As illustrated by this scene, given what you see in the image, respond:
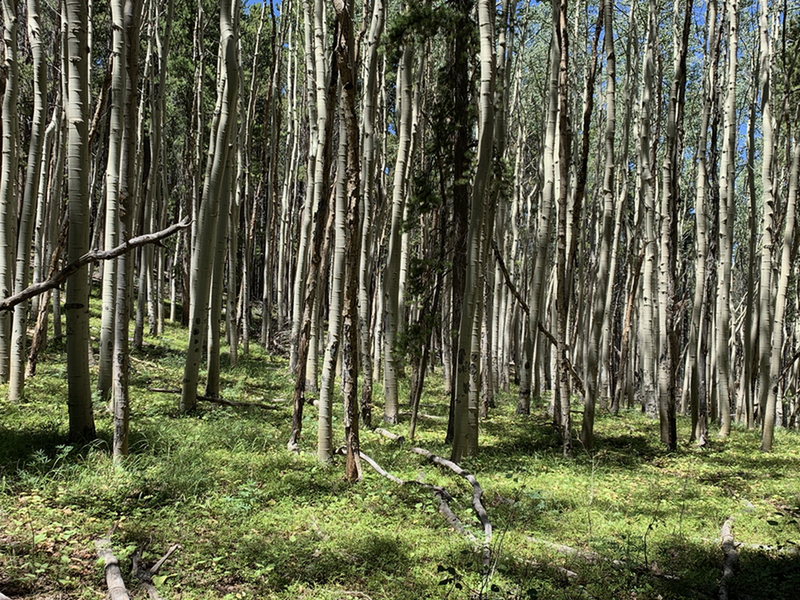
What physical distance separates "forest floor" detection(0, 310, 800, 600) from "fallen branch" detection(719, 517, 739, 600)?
2.3 inches

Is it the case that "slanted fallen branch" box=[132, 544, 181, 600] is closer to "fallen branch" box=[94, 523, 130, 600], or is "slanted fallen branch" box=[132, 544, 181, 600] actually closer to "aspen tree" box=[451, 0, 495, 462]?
"fallen branch" box=[94, 523, 130, 600]

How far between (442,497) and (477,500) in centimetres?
39

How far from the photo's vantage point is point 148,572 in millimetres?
3896

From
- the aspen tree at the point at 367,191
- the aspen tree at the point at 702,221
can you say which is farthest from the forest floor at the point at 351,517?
the aspen tree at the point at 702,221

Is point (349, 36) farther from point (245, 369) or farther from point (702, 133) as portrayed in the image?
point (245, 369)

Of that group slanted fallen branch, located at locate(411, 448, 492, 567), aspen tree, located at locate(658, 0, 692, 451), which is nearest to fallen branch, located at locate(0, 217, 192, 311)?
slanted fallen branch, located at locate(411, 448, 492, 567)

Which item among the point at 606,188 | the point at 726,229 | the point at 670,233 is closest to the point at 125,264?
the point at 606,188

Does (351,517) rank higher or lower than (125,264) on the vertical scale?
lower

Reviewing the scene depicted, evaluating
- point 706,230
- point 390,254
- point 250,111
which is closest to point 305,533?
point 390,254

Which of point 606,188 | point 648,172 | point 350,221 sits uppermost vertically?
point 648,172

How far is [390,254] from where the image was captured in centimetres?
933

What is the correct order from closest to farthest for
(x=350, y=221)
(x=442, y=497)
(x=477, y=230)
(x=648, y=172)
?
(x=442, y=497) < (x=350, y=221) < (x=477, y=230) < (x=648, y=172)

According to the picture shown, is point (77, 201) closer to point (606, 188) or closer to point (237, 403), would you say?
point (237, 403)

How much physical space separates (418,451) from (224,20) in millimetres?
5634
